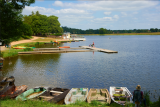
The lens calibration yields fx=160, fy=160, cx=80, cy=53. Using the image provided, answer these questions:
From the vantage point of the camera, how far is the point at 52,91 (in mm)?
13758

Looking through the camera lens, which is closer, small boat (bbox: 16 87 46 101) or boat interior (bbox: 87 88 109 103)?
boat interior (bbox: 87 88 109 103)

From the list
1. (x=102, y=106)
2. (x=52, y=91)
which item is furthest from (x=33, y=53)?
(x=102, y=106)

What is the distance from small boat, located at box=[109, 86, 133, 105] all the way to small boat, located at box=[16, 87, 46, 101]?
6.05 m

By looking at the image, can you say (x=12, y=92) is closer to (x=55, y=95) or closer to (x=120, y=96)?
(x=55, y=95)

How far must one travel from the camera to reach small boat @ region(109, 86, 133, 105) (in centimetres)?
1162

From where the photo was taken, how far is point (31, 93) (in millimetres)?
14133

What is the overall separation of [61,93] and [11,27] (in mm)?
9690

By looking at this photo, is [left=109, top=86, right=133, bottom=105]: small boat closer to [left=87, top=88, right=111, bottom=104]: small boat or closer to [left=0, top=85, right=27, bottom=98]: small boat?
[left=87, top=88, right=111, bottom=104]: small boat

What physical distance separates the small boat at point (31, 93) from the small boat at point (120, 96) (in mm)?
6049

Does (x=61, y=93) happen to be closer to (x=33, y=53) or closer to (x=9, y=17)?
(x=9, y=17)

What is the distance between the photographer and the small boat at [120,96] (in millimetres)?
11617

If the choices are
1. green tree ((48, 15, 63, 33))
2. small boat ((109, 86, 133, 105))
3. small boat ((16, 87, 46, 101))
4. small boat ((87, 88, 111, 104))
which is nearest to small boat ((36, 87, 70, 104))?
small boat ((16, 87, 46, 101))

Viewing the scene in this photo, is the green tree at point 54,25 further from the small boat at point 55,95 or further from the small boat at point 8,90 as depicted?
the small boat at point 55,95

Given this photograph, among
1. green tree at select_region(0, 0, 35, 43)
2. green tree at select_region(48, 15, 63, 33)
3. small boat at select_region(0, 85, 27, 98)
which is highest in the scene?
green tree at select_region(48, 15, 63, 33)
